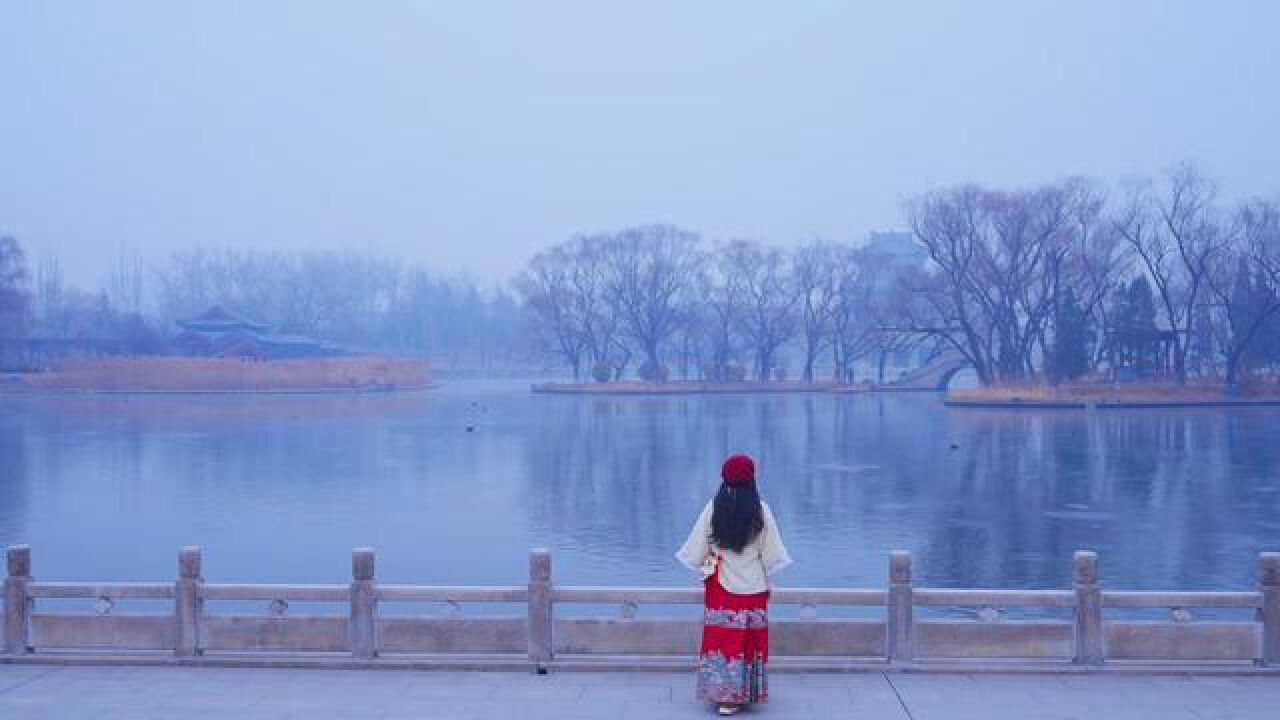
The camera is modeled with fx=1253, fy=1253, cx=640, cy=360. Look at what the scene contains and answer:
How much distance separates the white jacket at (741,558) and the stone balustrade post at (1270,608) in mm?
3357

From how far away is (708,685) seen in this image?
7496 millimetres

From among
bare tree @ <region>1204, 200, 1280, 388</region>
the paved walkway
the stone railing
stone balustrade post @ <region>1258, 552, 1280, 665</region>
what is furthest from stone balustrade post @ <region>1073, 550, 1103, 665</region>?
bare tree @ <region>1204, 200, 1280, 388</region>

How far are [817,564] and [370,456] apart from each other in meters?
18.6

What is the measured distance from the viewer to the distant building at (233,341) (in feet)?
258

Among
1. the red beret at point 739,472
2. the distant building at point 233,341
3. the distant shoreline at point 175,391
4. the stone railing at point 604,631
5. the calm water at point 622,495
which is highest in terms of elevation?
the distant building at point 233,341

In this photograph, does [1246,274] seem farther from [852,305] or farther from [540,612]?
[540,612]

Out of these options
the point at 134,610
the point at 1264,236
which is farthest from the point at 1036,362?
the point at 134,610

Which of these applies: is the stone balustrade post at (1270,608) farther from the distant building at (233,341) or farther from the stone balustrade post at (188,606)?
the distant building at (233,341)

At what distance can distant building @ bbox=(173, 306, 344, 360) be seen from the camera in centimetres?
7862

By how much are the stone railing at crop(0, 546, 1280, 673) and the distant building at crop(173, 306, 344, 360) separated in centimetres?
7131

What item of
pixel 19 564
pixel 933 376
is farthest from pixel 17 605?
pixel 933 376

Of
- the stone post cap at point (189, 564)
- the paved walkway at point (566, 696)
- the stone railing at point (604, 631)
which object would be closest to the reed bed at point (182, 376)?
the stone railing at point (604, 631)

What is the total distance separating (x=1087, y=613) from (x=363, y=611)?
16.0 feet

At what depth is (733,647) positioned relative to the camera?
7465mm
